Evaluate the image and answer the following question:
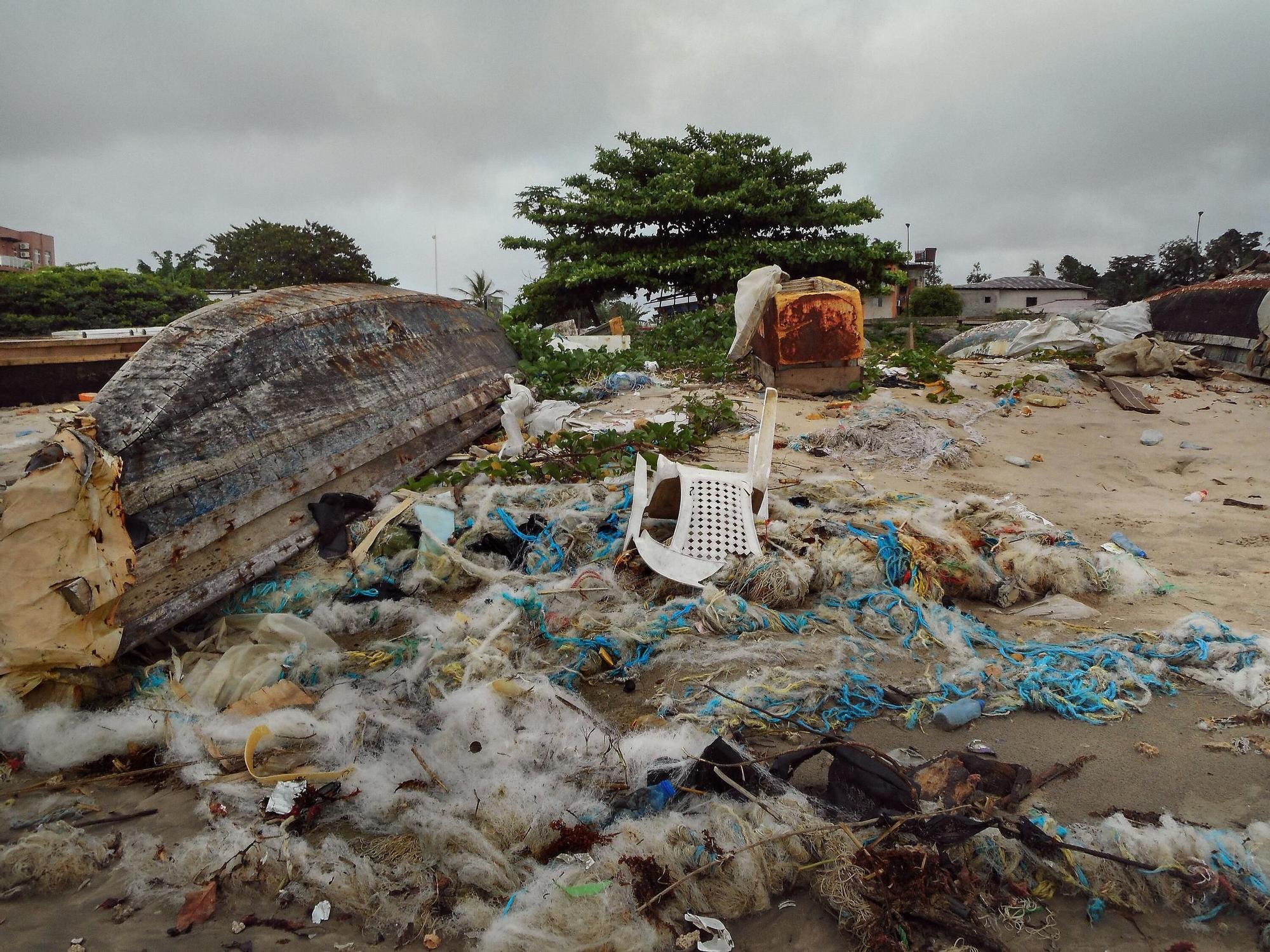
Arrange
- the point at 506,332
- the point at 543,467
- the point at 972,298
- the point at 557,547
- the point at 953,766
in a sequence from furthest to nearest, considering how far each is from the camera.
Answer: the point at 972,298, the point at 506,332, the point at 543,467, the point at 557,547, the point at 953,766

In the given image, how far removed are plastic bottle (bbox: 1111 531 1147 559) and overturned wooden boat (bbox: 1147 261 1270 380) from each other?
8122 mm

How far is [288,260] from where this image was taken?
104 feet

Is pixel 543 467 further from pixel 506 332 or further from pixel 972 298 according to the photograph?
pixel 972 298

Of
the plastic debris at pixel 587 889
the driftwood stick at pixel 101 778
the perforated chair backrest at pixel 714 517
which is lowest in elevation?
the driftwood stick at pixel 101 778

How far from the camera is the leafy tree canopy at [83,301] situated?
22.2 m

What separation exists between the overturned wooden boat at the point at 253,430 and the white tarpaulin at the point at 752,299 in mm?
4670

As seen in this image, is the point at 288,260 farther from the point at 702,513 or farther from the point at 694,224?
the point at 702,513

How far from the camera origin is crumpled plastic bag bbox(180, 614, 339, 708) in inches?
120

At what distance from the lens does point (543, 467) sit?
5.41 meters

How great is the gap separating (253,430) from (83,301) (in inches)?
967

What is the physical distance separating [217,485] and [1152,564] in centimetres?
510

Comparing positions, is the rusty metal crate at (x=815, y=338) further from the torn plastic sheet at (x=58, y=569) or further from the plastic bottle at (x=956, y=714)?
the torn plastic sheet at (x=58, y=569)

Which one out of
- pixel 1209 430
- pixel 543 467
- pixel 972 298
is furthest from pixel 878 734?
pixel 972 298

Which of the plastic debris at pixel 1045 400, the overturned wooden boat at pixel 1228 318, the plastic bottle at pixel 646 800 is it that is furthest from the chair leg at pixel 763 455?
the overturned wooden boat at pixel 1228 318
